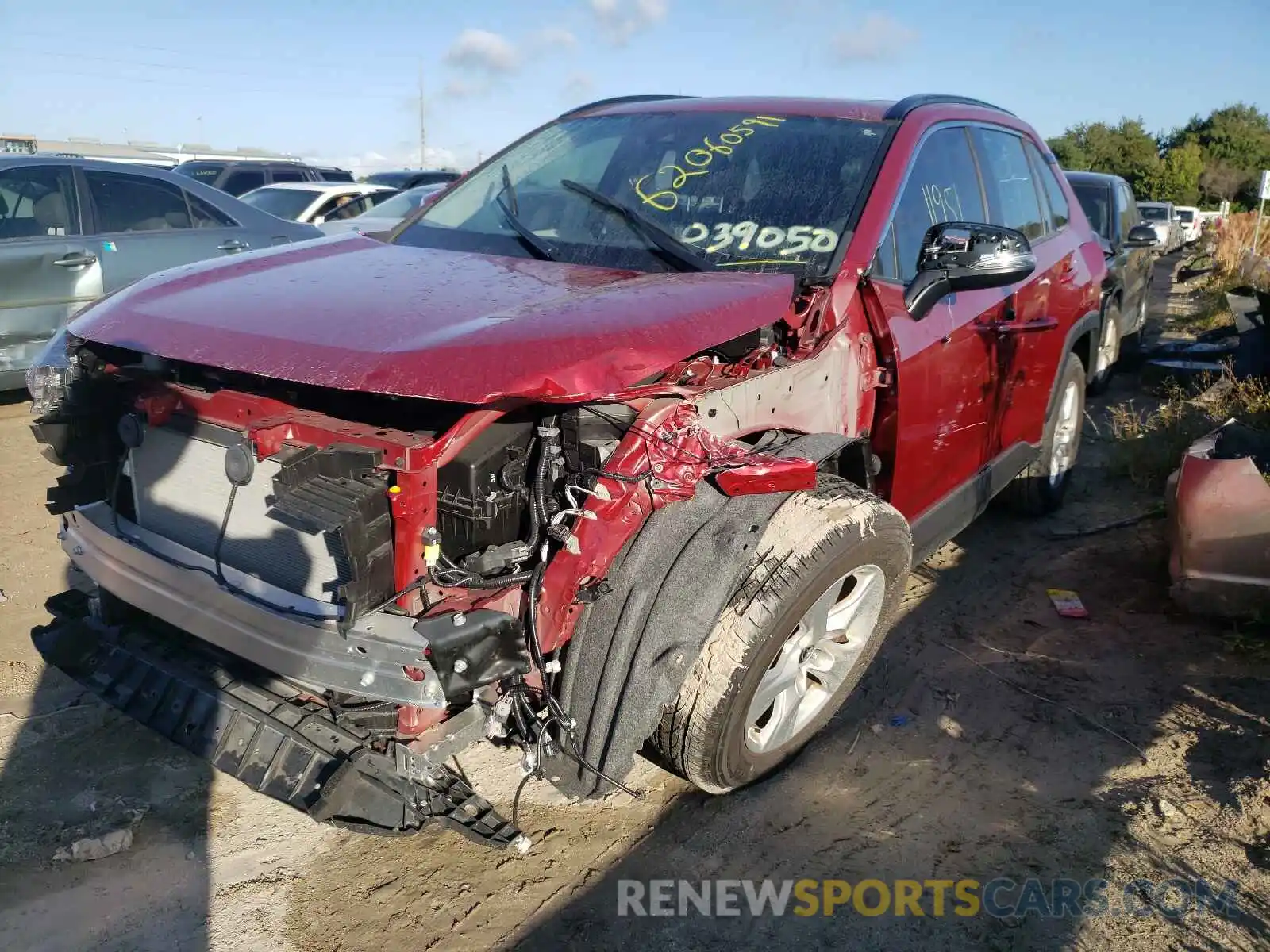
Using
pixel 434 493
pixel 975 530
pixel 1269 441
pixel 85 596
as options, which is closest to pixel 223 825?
pixel 85 596

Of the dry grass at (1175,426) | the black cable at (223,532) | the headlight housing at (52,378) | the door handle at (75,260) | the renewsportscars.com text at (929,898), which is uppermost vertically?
the headlight housing at (52,378)

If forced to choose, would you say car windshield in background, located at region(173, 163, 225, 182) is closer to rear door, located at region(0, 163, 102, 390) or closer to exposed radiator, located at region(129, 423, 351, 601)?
rear door, located at region(0, 163, 102, 390)

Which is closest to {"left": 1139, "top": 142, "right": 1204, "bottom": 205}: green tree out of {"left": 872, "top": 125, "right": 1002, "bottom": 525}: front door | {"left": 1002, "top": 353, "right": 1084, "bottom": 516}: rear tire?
{"left": 1002, "top": 353, "right": 1084, "bottom": 516}: rear tire

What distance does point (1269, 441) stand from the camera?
14.9ft

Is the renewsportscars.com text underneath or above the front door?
underneath

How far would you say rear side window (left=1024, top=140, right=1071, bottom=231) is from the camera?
Answer: 15.8 feet

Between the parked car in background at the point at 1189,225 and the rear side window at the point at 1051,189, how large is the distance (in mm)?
26027

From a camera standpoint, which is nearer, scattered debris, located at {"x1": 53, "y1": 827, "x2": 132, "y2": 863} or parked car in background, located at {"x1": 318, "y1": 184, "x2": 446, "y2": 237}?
scattered debris, located at {"x1": 53, "y1": 827, "x2": 132, "y2": 863}

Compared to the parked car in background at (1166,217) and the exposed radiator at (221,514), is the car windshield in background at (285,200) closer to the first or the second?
the exposed radiator at (221,514)

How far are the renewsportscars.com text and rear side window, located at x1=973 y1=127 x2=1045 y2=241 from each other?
2742mm

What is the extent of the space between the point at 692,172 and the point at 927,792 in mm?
2282

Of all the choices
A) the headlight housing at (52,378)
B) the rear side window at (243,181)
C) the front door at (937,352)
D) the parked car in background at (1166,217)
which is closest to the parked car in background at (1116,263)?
the front door at (937,352)

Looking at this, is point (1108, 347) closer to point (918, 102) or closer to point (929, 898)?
point (918, 102)

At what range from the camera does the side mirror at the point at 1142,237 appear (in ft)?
23.4
